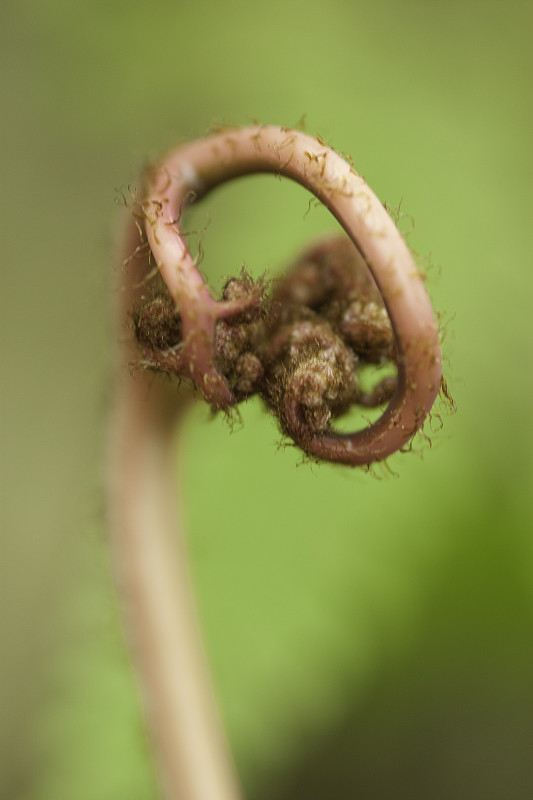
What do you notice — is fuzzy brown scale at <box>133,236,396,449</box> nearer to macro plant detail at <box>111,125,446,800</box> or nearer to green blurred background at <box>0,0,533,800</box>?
macro plant detail at <box>111,125,446,800</box>

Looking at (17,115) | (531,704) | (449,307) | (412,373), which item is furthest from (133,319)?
(17,115)

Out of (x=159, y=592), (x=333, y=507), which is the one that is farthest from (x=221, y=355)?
(x=333, y=507)

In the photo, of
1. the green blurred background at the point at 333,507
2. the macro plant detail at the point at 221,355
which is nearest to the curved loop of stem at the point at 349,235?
the macro plant detail at the point at 221,355

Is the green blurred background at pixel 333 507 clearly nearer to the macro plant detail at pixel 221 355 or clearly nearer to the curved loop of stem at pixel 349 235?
the macro plant detail at pixel 221 355

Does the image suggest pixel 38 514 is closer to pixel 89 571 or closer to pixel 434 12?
pixel 89 571

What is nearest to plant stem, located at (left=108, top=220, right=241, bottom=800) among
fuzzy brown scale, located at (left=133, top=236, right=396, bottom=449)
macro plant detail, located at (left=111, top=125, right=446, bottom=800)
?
macro plant detail, located at (left=111, top=125, right=446, bottom=800)

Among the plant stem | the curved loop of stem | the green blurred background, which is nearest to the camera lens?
the curved loop of stem
